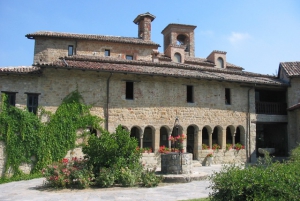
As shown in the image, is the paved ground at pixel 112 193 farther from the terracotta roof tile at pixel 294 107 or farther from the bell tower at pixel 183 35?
the bell tower at pixel 183 35

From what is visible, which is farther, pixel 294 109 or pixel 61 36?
pixel 61 36

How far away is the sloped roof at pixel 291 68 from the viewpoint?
22.3m

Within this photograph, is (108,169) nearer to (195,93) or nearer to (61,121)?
(61,121)

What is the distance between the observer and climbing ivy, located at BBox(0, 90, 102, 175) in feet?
53.0

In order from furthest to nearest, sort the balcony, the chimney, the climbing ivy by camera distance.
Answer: the chimney → the balcony → the climbing ivy

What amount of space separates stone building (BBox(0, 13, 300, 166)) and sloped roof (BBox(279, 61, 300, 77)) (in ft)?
0.23

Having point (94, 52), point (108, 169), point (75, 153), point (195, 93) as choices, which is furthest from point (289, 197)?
point (94, 52)

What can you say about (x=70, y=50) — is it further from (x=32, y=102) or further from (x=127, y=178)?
(x=127, y=178)

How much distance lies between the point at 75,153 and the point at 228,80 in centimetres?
1134

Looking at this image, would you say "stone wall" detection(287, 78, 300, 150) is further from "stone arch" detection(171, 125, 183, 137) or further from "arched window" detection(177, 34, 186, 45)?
"arched window" detection(177, 34, 186, 45)

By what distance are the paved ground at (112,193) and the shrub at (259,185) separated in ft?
10.9

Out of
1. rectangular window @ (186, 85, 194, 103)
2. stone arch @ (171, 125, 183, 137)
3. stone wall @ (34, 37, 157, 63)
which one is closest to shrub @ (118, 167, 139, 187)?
stone arch @ (171, 125, 183, 137)

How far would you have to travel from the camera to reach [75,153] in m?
17.2

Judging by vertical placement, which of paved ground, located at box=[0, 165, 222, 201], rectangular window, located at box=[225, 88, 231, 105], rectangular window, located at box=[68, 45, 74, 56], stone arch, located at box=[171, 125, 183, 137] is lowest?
paved ground, located at box=[0, 165, 222, 201]
